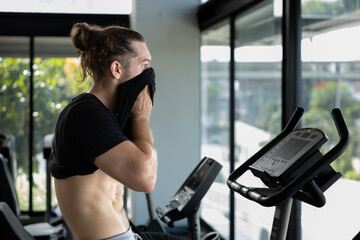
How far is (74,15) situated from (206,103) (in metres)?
1.80

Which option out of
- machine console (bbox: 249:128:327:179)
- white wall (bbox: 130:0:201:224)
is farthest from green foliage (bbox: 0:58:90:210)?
machine console (bbox: 249:128:327:179)

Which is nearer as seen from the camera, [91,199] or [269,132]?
[91,199]

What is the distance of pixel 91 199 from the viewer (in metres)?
1.60

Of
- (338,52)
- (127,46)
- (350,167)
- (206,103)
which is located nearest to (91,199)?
(127,46)

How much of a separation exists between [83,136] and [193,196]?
103 cm

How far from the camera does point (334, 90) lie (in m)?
2.78

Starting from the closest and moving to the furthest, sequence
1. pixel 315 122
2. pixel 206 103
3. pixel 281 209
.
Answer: pixel 281 209, pixel 315 122, pixel 206 103

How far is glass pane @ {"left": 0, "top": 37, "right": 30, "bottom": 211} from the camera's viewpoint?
→ 653 centimetres

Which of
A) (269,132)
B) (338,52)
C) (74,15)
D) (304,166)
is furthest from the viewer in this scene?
(74,15)

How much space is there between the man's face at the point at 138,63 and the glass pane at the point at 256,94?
1.98 meters

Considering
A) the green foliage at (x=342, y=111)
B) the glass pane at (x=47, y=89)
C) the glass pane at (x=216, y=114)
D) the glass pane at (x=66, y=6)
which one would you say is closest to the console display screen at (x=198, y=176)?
the green foliage at (x=342, y=111)

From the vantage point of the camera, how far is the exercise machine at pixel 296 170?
1.53 meters

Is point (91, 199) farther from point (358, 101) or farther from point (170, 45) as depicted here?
point (170, 45)

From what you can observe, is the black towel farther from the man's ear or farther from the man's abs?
the man's abs
